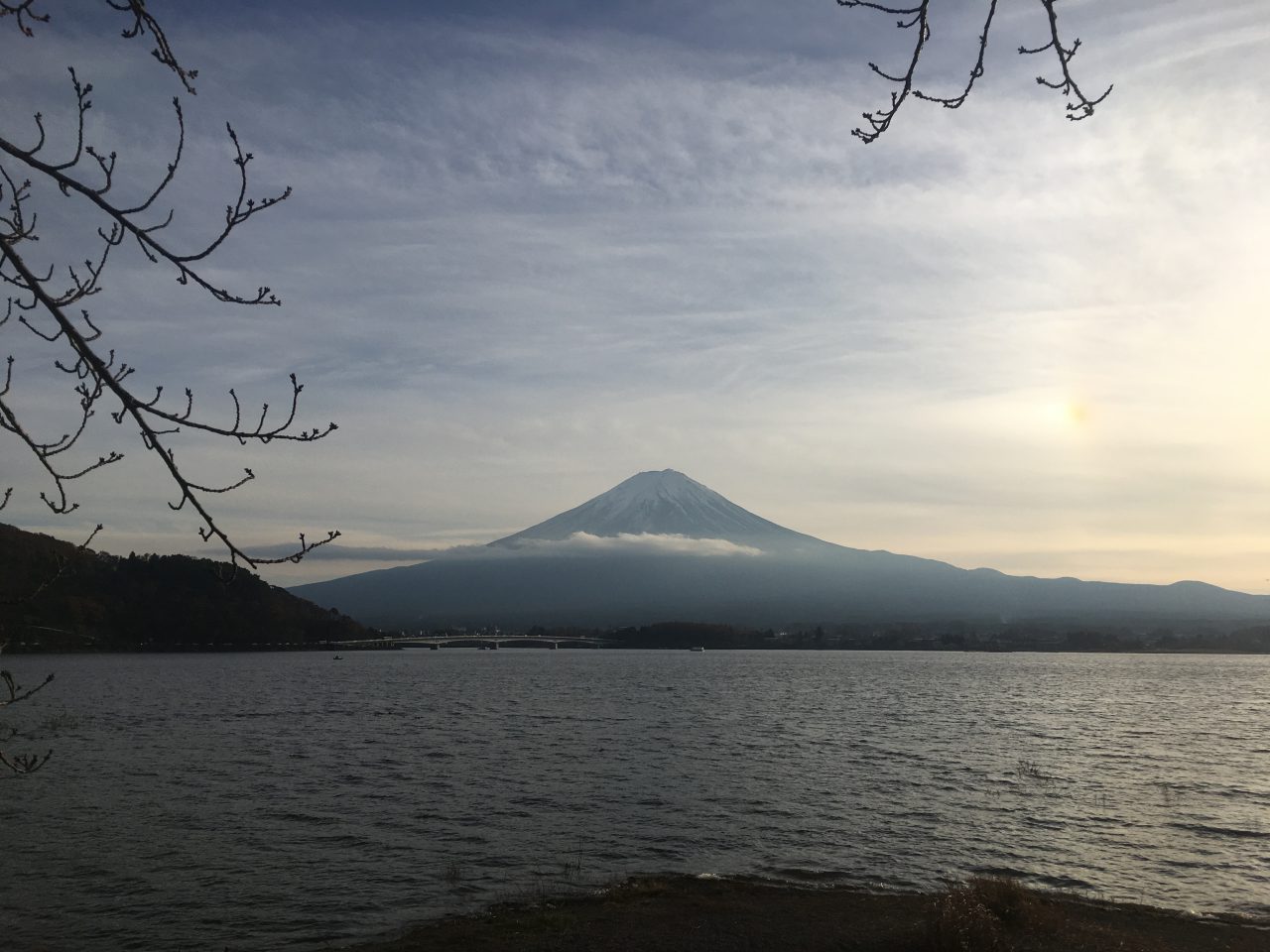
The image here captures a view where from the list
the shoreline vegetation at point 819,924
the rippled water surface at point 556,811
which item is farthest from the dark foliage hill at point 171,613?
the shoreline vegetation at point 819,924

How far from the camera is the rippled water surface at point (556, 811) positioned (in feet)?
59.4

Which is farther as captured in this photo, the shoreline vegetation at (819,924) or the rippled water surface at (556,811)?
the rippled water surface at (556,811)

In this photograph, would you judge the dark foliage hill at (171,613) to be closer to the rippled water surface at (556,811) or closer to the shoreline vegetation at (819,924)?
the rippled water surface at (556,811)

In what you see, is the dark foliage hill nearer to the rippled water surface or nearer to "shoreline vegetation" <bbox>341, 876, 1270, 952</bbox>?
the rippled water surface

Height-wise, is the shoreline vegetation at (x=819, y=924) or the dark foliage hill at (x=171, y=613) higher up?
the dark foliage hill at (x=171, y=613)

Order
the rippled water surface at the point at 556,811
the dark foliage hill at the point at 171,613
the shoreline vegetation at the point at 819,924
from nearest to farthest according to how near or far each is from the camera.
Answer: the shoreline vegetation at the point at 819,924 → the rippled water surface at the point at 556,811 → the dark foliage hill at the point at 171,613

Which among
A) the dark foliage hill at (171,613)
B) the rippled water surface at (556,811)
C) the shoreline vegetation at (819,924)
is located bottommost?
the rippled water surface at (556,811)

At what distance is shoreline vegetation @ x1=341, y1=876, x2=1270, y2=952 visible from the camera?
13.5 meters

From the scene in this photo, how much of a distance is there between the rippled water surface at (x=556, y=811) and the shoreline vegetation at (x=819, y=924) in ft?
5.15

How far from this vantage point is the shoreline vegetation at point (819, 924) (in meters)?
13.5

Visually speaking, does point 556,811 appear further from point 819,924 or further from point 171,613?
point 171,613

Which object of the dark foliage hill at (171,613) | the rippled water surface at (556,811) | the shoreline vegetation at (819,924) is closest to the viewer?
the shoreline vegetation at (819,924)

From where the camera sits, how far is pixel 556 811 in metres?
25.5

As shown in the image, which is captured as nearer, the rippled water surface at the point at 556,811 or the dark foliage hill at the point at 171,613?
the rippled water surface at the point at 556,811
